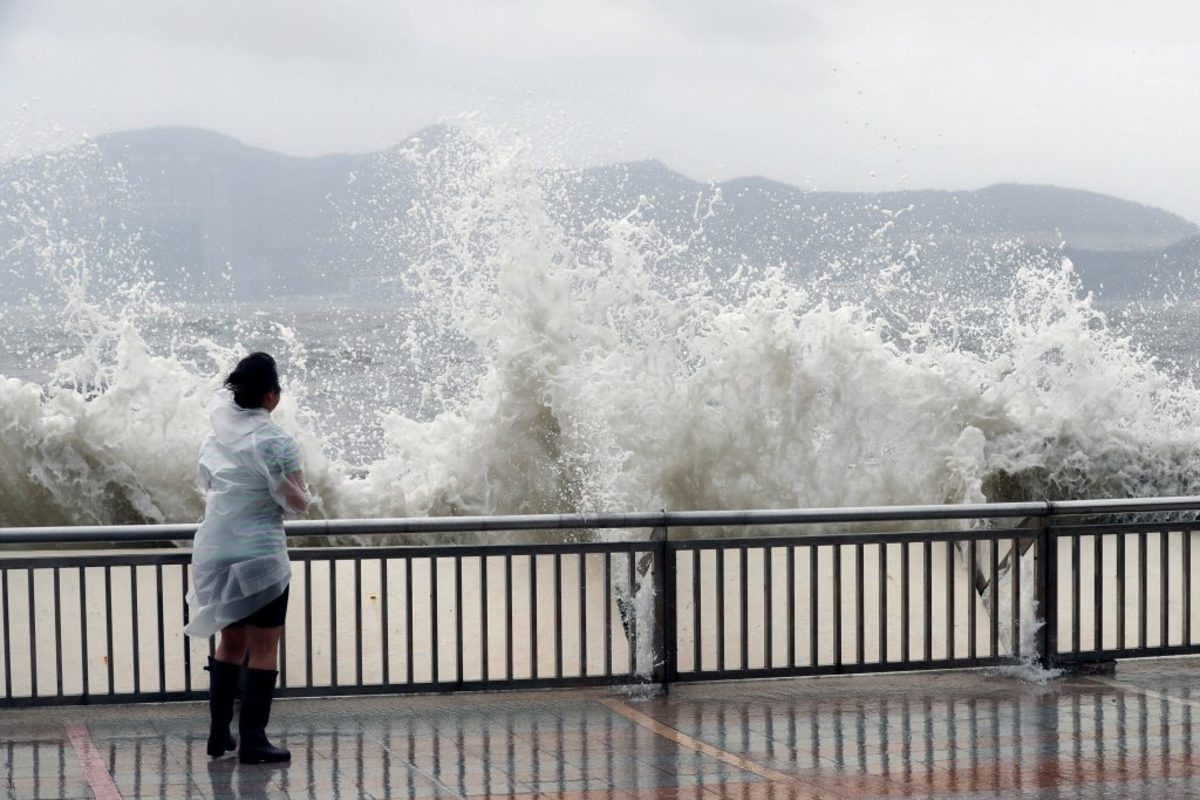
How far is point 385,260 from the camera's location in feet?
261

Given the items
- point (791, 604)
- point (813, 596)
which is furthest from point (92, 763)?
point (813, 596)

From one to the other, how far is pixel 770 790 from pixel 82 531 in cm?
365

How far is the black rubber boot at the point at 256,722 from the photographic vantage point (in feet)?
22.6

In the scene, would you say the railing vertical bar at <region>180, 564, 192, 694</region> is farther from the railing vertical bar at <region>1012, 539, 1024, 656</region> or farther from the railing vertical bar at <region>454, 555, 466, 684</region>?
the railing vertical bar at <region>1012, 539, 1024, 656</region>

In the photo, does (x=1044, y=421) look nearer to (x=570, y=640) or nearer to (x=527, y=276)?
(x=527, y=276)

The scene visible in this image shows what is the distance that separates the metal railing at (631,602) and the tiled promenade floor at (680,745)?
164 millimetres

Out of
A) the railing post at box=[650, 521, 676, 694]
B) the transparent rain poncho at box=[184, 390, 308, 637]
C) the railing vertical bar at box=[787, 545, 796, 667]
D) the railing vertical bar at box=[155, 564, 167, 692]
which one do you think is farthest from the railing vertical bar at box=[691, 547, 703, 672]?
the railing vertical bar at box=[155, 564, 167, 692]

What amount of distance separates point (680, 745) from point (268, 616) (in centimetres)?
197

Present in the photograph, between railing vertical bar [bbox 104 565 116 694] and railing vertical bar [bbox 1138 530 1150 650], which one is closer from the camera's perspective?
railing vertical bar [bbox 104 565 116 694]

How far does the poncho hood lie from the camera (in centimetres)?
684

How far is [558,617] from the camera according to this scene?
8328 millimetres

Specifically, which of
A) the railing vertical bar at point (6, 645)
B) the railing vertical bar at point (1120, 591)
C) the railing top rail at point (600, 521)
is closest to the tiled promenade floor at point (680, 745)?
the railing vertical bar at point (6, 645)

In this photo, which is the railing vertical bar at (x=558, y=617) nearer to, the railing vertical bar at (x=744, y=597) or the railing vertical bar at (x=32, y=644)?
the railing vertical bar at (x=744, y=597)

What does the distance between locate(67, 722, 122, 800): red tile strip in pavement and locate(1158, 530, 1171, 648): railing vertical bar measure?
589cm
